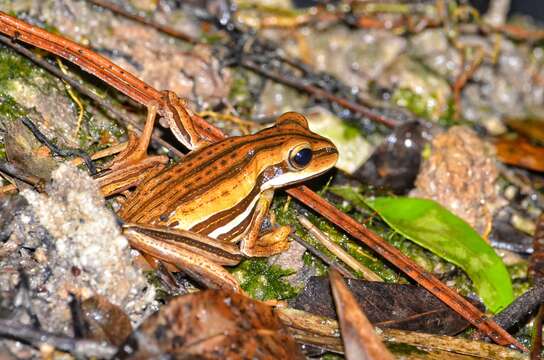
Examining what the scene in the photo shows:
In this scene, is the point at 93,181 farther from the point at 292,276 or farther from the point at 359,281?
the point at 359,281

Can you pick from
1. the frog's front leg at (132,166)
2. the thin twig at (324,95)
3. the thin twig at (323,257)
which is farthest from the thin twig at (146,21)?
the thin twig at (323,257)

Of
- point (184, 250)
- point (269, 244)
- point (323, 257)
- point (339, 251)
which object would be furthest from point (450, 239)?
point (184, 250)

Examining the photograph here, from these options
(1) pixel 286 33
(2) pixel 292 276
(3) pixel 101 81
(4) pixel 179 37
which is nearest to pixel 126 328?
(2) pixel 292 276

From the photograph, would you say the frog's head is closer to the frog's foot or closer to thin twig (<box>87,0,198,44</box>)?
the frog's foot

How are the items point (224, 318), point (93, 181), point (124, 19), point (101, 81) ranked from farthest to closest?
1. point (124, 19)
2. point (101, 81)
3. point (93, 181)
4. point (224, 318)

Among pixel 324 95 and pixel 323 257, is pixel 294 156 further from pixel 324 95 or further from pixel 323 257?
pixel 324 95

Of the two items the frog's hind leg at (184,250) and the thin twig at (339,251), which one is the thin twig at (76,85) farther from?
the thin twig at (339,251)

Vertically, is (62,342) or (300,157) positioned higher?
(300,157)
